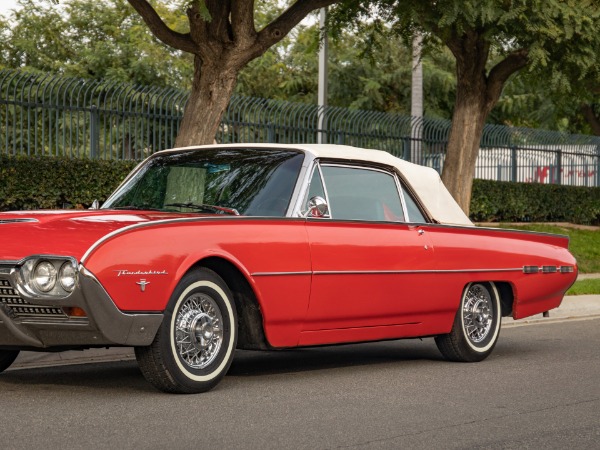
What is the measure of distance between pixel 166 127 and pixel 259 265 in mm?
12872

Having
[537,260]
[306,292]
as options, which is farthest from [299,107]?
[306,292]

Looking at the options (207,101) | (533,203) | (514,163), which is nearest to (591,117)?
(514,163)

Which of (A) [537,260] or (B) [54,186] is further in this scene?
(B) [54,186]

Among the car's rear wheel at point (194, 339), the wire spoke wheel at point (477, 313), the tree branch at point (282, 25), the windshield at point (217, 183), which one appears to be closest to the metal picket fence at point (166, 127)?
the tree branch at point (282, 25)

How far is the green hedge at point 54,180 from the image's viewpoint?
18078 mm

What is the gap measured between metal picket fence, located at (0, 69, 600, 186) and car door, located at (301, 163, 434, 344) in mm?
9704

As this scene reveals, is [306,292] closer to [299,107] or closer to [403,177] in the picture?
[403,177]

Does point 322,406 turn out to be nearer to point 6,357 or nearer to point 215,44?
point 6,357

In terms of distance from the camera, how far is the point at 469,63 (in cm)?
2144

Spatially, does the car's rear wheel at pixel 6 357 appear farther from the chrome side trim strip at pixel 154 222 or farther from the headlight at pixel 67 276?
the chrome side trim strip at pixel 154 222

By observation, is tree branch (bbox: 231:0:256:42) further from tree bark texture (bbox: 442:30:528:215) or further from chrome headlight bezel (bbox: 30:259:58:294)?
chrome headlight bezel (bbox: 30:259:58:294)

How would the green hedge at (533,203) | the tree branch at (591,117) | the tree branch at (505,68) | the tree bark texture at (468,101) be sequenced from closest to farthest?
the tree branch at (505,68), the tree bark texture at (468,101), the green hedge at (533,203), the tree branch at (591,117)

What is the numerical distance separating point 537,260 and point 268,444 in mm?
5087

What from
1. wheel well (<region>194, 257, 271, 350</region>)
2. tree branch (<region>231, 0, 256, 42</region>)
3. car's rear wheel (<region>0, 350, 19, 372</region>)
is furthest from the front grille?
tree branch (<region>231, 0, 256, 42</region>)
